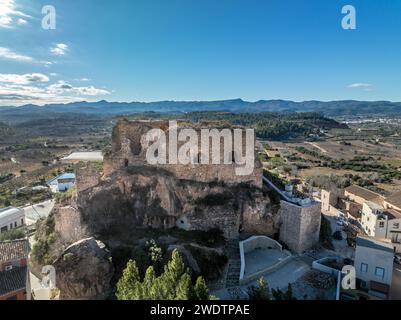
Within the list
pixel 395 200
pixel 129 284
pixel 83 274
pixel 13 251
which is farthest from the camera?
pixel 395 200

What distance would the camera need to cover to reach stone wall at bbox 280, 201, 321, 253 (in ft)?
81.6

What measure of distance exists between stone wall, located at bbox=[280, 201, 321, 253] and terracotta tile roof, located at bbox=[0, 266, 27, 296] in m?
19.2

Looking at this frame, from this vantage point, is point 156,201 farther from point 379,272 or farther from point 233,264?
point 379,272

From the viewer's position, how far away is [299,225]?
2483 centimetres

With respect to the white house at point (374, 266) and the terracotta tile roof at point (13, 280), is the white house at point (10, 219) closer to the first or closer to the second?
the terracotta tile roof at point (13, 280)

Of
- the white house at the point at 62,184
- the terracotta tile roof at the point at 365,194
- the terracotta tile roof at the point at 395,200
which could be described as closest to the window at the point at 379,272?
the terracotta tile roof at the point at 395,200

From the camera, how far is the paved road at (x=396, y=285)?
2158 centimetres

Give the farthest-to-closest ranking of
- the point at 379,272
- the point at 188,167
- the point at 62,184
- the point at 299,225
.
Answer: the point at 62,184 → the point at 188,167 → the point at 299,225 → the point at 379,272

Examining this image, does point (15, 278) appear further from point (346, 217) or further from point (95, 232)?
point (346, 217)

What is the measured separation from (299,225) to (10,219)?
32.6 meters

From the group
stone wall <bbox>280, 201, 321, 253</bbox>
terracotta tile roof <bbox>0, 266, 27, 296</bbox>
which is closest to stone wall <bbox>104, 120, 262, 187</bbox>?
stone wall <bbox>280, 201, 321, 253</bbox>

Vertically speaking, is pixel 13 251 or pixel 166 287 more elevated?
pixel 166 287

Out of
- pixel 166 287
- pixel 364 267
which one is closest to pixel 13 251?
pixel 166 287
